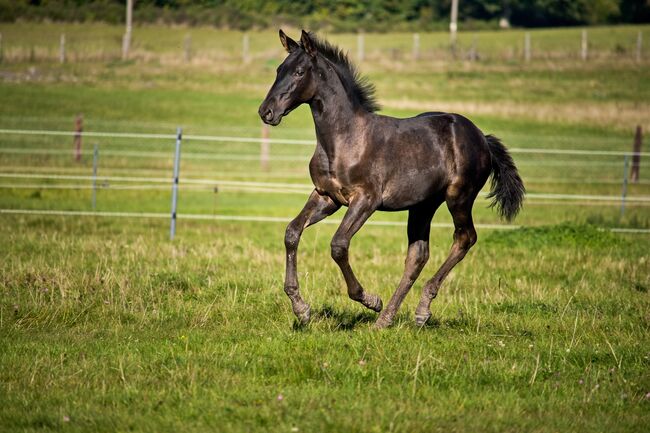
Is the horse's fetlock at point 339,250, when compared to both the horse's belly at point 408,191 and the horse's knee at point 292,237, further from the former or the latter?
the horse's belly at point 408,191

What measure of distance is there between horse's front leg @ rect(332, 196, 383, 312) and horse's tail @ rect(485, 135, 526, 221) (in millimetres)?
1970

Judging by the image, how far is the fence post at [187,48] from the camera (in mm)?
50134

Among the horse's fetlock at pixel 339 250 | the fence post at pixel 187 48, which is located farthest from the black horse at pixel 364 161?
the fence post at pixel 187 48

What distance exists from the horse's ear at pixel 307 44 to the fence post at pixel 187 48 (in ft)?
140

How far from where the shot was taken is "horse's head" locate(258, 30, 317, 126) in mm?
7480

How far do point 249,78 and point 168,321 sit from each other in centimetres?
3967

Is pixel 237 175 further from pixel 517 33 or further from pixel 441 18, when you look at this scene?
pixel 441 18

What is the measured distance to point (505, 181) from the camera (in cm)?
934

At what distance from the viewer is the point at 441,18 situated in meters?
74.2

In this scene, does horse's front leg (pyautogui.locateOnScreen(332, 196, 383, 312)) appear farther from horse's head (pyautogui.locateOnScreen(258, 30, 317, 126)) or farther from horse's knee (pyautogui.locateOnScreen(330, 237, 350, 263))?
horse's head (pyautogui.locateOnScreen(258, 30, 317, 126))

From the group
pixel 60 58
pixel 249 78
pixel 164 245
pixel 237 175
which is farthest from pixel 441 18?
pixel 164 245

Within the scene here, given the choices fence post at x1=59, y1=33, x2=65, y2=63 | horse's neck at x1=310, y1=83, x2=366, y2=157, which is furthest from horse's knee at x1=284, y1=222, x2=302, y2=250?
fence post at x1=59, y1=33, x2=65, y2=63

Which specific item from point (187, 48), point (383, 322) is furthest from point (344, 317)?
point (187, 48)

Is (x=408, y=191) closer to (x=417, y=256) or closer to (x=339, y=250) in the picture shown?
(x=417, y=256)
